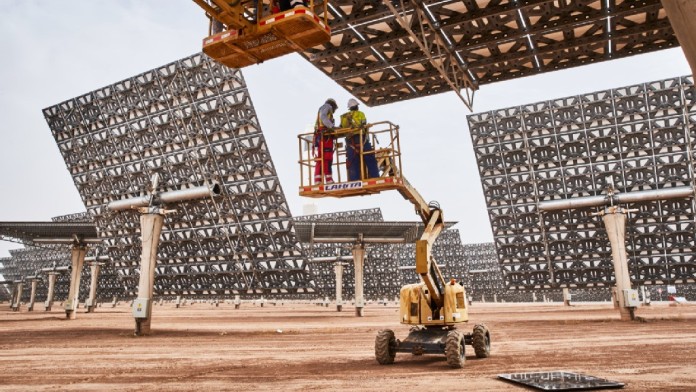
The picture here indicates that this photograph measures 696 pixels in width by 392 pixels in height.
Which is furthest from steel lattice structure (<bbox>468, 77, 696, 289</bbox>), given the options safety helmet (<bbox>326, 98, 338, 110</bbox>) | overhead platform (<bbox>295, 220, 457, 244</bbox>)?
safety helmet (<bbox>326, 98, 338, 110</bbox>)

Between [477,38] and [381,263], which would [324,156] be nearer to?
[477,38]

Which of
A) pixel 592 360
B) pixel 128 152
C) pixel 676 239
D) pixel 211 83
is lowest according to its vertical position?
pixel 592 360

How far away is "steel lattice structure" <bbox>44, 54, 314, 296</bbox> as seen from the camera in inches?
982

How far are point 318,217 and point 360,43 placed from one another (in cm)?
5944

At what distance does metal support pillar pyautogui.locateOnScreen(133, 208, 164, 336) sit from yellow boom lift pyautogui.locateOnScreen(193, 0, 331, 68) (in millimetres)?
13095

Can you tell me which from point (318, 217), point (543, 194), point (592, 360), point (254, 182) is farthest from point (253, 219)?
point (318, 217)

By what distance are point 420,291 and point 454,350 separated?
171 centimetres

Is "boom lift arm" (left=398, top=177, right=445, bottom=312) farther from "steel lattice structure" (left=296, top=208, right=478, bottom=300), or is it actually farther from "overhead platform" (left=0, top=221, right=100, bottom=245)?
"steel lattice structure" (left=296, top=208, right=478, bottom=300)

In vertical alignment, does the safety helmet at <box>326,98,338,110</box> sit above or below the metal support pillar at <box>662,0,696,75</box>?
above

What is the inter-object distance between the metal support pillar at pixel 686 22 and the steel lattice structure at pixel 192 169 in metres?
22.8

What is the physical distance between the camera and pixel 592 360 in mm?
10898

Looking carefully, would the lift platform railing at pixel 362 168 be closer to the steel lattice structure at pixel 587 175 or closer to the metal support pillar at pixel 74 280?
the steel lattice structure at pixel 587 175

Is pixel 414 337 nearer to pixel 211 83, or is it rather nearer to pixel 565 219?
pixel 211 83

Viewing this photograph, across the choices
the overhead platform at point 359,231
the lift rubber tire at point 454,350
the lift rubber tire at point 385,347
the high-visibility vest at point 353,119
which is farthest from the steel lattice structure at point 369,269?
the lift rubber tire at point 454,350
